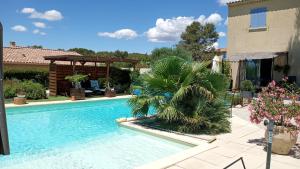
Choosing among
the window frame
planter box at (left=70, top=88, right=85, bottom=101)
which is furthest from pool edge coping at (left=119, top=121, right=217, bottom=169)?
the window frame

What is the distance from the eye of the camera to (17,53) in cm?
4131

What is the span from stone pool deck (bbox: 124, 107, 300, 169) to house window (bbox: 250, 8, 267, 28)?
19239mm

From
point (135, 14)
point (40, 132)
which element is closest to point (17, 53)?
point (135, 14)

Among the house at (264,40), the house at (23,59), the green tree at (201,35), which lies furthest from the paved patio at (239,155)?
the green tree at (201,35)

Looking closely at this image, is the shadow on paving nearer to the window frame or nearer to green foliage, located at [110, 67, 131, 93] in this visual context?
the window frame

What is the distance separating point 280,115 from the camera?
914 cm

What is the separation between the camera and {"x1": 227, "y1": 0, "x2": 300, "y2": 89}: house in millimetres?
26891

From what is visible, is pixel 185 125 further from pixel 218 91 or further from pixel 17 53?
pixel 17 53

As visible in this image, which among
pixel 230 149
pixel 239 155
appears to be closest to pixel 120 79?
pixel 230 149

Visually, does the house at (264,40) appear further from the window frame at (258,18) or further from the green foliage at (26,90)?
the green foliage at (26,90)

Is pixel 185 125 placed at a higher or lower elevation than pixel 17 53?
lower

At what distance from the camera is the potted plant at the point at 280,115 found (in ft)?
29.9

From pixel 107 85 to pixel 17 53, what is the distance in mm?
19885

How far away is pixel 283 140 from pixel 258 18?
74.0 feet
